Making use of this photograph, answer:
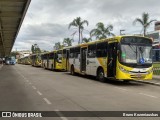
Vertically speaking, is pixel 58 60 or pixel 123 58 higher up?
pixel 123 58

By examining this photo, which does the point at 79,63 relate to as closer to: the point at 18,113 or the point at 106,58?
the point at 106,58

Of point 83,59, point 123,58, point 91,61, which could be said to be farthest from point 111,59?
point 83,59

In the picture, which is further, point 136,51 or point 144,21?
point 144,21

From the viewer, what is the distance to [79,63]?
29391 millimetres

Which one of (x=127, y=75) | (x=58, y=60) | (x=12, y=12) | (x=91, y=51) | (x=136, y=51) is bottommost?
(x=127, y=75)

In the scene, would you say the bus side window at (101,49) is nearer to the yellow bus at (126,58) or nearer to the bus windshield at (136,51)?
the yellow bus at (126,58)

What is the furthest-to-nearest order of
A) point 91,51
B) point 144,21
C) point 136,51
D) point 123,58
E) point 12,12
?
point 144,21 < point 12,12 < point 91,51 < point 136,51 < point 123,58

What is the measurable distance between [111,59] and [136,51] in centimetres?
176

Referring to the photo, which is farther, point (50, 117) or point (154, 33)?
point (154, 33)

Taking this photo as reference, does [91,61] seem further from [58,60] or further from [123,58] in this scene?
[58,60]

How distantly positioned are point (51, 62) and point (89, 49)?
20293mm

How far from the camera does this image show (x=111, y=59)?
69.7ft

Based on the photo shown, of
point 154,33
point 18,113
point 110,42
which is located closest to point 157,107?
point 18,113

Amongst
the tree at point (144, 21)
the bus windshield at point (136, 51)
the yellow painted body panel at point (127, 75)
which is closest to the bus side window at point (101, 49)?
the bus windshield at point (136, 51)
